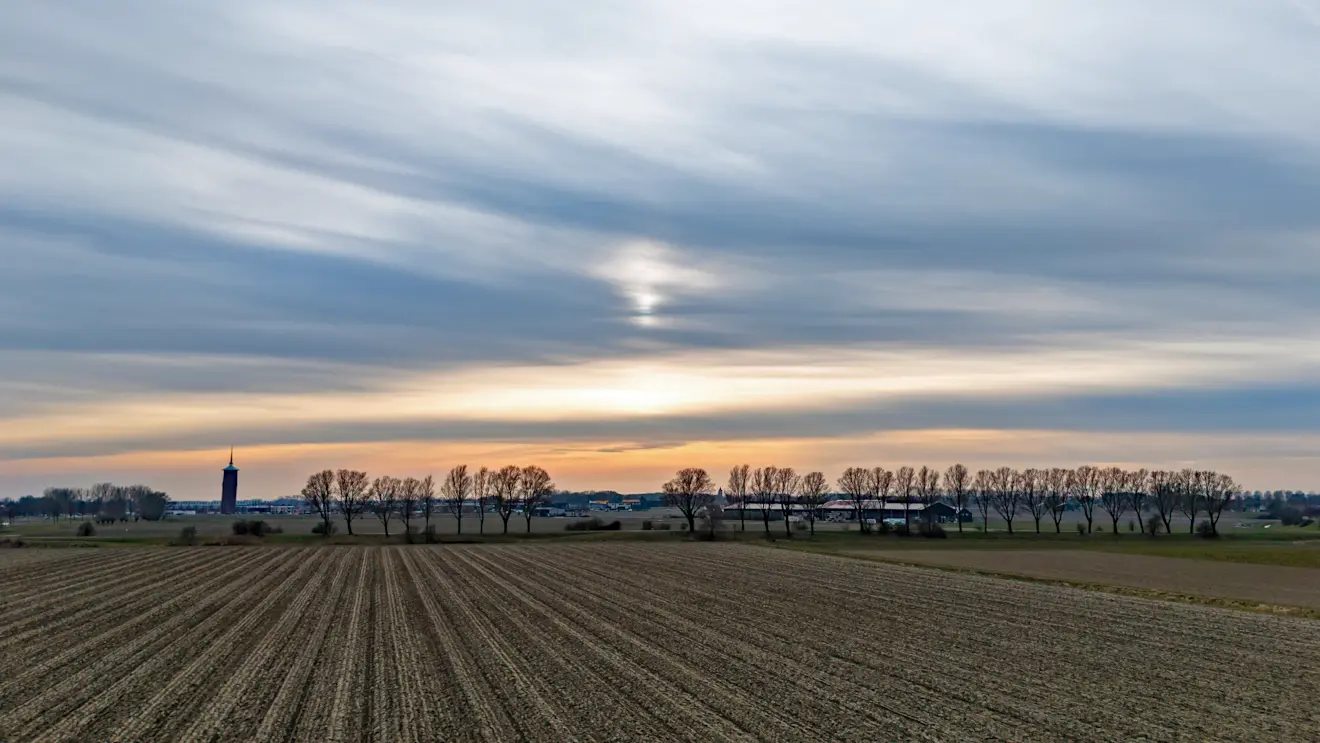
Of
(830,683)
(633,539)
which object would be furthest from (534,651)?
(633,539)

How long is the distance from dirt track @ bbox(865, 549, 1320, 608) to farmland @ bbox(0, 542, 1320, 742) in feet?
28.3

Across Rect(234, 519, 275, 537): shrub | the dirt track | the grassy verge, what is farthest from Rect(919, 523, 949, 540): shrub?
Rect(234, 519, 275, 537): shrub

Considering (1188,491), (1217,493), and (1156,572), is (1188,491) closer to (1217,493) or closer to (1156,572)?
(1217,493)

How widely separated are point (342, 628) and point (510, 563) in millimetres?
40817

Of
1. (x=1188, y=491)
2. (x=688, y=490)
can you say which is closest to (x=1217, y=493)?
(x=1188, y=491)

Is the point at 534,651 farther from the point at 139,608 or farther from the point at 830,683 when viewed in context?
the point at 139,608

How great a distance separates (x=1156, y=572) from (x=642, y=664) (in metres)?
55.4

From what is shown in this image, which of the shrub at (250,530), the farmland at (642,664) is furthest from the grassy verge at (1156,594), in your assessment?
the shrub at (250,530)

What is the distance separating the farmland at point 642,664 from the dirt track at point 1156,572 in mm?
8621

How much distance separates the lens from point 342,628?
36094 millimetres

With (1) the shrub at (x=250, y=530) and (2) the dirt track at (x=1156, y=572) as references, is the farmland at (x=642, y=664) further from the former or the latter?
(1) the shrub at (x=250, y=530)

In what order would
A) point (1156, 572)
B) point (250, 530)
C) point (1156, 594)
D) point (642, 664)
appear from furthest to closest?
point (250, 530)
point (1156, 572)
point (1156, 594)
point (642, 664)

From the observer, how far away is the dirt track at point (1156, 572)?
2108 inches

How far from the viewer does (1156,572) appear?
225 ft
